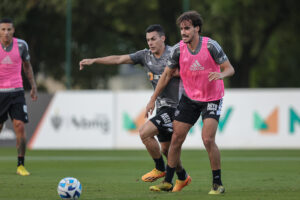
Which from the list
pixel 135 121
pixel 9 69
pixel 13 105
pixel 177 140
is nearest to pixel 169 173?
pixel 177 140

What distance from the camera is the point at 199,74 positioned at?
8367 mm

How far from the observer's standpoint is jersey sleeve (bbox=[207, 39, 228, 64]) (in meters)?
8.20

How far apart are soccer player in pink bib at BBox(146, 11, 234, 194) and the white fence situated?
11060 mm

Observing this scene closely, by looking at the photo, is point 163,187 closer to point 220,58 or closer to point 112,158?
point 220,58

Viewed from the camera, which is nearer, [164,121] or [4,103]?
[164,121]

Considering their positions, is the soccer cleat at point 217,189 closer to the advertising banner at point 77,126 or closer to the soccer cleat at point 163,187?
the soccer cleat at point 163,187

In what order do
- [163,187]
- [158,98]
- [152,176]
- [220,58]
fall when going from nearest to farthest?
[220,58], [163,187], [152,176], [158,98]

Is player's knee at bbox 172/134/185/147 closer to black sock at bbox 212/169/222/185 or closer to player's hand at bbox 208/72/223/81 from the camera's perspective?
black sock at bbox 212/169/222/185

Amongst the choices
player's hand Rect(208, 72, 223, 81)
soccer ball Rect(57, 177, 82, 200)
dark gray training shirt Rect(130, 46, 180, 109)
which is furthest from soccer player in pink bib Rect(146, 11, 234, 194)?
soccer ball Rect(57, 177, 82, 200)

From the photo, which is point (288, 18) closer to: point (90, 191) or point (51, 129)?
point (51, 129)

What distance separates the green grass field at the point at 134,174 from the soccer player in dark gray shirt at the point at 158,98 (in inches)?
19.6

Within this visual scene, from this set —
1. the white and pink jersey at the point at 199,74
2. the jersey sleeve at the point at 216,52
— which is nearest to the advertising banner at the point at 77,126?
the white and pink jersey at the point at 199,74

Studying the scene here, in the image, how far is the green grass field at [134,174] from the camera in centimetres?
834

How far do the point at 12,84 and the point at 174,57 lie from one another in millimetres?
3975
